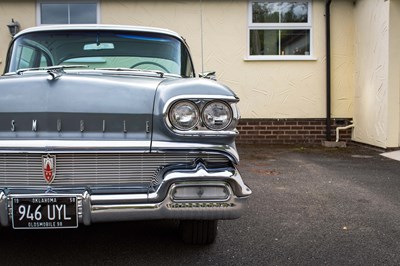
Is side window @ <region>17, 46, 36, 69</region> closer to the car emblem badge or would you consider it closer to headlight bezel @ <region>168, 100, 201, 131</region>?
the car emblem badge

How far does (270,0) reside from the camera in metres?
8.89

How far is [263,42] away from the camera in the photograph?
892 cm

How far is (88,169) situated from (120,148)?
0.22 meters

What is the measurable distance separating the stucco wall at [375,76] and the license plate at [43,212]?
667 cm

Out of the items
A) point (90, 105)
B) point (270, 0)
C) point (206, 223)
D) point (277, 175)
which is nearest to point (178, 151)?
point (90, 105)

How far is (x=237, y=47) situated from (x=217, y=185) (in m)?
6.87

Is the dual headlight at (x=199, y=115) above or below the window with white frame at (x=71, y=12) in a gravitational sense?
below

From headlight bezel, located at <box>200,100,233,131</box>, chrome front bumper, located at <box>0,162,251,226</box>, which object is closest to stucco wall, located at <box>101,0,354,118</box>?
headlight bezel, located at <box>200,100,233,131</box>

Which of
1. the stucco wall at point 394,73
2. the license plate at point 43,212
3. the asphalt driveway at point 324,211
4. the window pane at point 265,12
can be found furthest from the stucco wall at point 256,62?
the license plate at point 43,212

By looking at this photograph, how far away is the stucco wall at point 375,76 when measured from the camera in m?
7.46

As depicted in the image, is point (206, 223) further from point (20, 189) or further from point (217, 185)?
point (20, 189)

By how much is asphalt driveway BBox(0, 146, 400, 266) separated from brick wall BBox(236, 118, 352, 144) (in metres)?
3.87

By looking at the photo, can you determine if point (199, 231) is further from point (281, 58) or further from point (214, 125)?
point (281, 58)

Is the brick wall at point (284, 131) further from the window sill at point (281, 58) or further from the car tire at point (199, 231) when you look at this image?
the car tire at point (199, 231)
